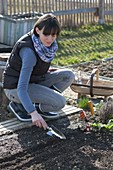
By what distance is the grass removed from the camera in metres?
9.51

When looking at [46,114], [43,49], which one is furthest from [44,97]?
[43,49]

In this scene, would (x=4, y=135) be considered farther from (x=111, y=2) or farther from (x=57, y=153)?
(x=111, y=2)

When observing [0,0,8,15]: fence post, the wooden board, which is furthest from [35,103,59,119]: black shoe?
[0,0,8,15]: fence post

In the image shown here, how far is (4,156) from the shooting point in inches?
174

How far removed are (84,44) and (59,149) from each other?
21.6 ft

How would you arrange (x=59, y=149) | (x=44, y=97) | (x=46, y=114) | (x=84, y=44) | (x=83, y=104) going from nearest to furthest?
1. (x=59, y=149)
2. (x=44, y=97)
3. (x=46, y=114)
4. (x=83, y=104)
5. (x=84, y=44)

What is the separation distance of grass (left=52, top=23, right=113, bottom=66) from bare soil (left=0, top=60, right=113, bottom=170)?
155 inches

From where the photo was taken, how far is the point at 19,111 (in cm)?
534

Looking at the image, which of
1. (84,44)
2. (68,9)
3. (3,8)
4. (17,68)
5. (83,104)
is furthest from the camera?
(68,9)

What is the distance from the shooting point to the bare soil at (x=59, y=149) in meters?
4.29

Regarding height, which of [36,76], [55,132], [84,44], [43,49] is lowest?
[84,44]

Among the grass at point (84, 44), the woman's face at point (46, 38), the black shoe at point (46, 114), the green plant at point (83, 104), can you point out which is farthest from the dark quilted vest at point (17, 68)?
the grass at point (84, 44)

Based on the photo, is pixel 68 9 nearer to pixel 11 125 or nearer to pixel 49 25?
pixel 11 125

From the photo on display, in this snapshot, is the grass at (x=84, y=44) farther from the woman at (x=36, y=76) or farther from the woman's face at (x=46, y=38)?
the woman's face at (x=46, y=38)
